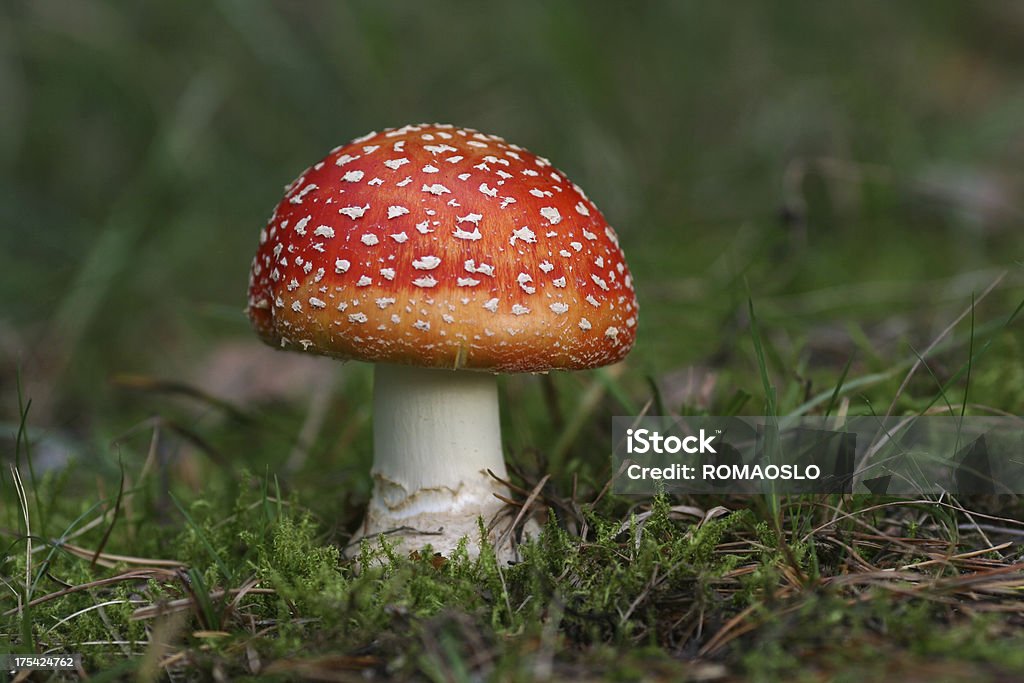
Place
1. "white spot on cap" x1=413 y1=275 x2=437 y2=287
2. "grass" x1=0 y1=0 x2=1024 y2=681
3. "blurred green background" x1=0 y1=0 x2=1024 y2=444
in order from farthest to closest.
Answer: "blurred green background" x1=0 y1=0 x2=1024 y2=444, "white spot on cap" x1=413 y1=275 x2=437 y2=287, "grass" x1=0 y1=0 x2=1024 y2=681

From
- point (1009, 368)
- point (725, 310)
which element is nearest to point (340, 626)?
point (1009, 368)

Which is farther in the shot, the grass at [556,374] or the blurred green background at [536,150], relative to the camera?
the blurred green background at [536,150]

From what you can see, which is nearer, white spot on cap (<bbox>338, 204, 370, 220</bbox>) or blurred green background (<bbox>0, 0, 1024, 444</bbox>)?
white spot on cap (<bbox>338, 204, 370, 220</bbox>)

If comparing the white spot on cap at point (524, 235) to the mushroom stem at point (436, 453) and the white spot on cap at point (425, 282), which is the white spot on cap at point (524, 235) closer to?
the white spot on cap at point (425, 282)

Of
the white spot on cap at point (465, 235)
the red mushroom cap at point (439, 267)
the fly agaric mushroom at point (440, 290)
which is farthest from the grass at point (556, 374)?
the white spot on cap at point (465, 235)

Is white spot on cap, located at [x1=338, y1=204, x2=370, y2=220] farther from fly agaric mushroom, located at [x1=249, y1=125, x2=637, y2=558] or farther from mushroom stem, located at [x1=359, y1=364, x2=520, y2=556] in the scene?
mushroom stem, located at [x1=359, y1=364, x2=520, y2=556]

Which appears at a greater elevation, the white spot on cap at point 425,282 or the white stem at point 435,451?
the white spot on cap at point 425,282

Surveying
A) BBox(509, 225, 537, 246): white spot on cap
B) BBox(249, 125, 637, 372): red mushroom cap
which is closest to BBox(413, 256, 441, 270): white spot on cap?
BBox(249, 125, 637, 372): red mushroom cap

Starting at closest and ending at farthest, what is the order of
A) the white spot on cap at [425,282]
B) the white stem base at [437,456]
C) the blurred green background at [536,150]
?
the white spot on cap at [425,282] < the white stem base at [437,456] < the blurred green background at [536,150]
